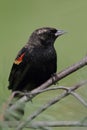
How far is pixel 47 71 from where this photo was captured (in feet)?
9.73

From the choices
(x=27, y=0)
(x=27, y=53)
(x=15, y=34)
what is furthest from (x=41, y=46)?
(x=27, y=0)

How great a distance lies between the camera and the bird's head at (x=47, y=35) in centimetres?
319

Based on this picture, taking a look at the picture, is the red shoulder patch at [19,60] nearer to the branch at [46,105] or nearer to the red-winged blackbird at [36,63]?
the red-winged blackbird at [36,63]

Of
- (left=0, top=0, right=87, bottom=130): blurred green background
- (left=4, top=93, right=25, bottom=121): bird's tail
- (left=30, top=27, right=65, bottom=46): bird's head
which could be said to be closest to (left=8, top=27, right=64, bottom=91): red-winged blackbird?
(left=30, top=27, right=65, bottom=46): bird's head

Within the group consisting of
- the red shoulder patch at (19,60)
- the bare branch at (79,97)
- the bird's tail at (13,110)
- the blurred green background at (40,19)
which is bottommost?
the blurred green background at (40,19)

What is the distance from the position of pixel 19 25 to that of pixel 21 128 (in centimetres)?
527

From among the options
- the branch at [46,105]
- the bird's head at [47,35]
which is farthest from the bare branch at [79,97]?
the bird's head at [47,35]

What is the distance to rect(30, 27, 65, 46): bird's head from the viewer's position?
3.19 meters

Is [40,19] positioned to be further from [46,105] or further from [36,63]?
[46,105]

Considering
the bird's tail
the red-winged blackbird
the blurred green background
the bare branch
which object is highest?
the bird's tail

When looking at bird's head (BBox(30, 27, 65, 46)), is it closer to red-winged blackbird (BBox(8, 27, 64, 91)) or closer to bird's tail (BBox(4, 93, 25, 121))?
red-winged blackbird (BBox(8, 27, 64, 91))

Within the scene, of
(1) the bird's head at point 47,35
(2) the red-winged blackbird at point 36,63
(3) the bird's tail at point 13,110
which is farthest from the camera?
(1) the bird's head at point 47,35

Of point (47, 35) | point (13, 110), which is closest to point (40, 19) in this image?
point (47, 35)

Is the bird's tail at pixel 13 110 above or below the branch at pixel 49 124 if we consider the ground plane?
above
